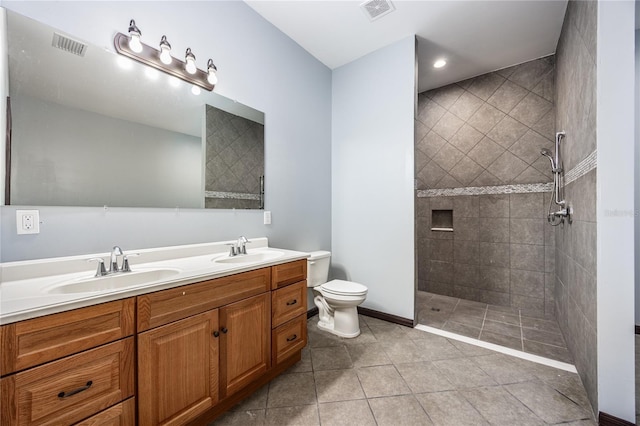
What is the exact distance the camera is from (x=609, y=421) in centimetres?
128

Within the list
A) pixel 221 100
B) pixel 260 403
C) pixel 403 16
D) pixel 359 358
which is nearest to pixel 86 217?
pixel 221 100

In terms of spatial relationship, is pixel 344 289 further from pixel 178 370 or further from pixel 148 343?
pixel 148 343

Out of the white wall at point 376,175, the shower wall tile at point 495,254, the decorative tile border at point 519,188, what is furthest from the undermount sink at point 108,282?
the shower wall tile at point 495,254

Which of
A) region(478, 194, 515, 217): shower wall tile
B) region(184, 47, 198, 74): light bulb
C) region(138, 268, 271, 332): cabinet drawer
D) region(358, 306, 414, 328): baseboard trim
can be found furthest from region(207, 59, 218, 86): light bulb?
region(478, 194, 515, 217): shower wall tile

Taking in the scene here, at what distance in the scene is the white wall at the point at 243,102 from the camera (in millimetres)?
1237

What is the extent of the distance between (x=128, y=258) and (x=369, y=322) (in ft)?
6.87

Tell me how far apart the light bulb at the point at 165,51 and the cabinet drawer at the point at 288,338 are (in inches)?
70.0

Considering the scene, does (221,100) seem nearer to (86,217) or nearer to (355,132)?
(86,217)

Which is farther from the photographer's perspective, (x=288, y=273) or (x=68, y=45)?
(x=288, y=273)

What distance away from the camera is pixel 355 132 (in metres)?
2.77

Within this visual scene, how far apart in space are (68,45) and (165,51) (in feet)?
1.42

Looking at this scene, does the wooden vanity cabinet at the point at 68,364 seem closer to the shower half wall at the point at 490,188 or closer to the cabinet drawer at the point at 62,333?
the cabinet drawer at the point at 62,333

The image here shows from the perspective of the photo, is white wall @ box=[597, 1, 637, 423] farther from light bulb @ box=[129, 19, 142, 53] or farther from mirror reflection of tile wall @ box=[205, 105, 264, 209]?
light bulb @ box=[129, 19, 142, 53]

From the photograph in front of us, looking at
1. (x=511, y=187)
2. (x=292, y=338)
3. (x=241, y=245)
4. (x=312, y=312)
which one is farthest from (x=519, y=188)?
(x=241, y=245)
